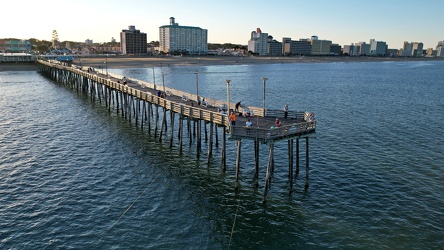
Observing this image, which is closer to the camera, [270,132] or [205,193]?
[270,132]

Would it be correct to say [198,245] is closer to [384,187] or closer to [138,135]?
[384,187]

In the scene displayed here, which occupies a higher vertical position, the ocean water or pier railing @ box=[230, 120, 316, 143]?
pier railing @ box=[230, 120, 316, 143]

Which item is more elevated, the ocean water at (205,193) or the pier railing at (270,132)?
the pier railing at (270,132)

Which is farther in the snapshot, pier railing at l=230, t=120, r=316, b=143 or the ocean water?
pier railing at l=230, t=120, r=316, b=143

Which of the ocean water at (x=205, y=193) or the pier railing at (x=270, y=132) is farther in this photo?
the pier railing at (x=270, y=132)

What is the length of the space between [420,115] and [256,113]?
3992 cm

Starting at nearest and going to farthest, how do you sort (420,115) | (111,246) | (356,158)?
(111,246)
(356,158)
(420,115)

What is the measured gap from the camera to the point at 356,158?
3519 cm

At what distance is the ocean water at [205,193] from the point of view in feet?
68.8

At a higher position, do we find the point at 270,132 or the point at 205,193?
the point at 270,132

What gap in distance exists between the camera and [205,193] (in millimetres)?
26672

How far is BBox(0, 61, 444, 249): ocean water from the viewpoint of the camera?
68.8ft

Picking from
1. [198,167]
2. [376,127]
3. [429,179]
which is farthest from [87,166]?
[376,127]

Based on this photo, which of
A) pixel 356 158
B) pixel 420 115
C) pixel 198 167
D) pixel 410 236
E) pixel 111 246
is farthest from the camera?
pixel 420 115
